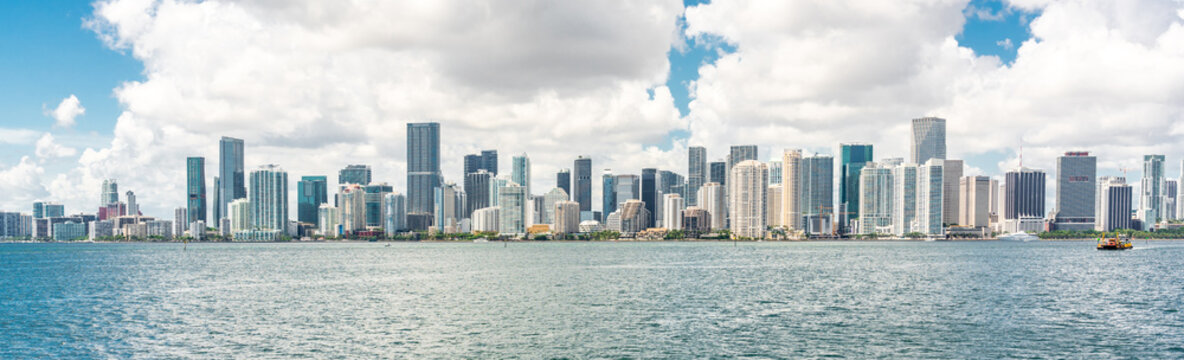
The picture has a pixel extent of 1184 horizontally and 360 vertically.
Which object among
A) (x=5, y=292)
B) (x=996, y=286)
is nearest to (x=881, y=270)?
(x=996, y=286)

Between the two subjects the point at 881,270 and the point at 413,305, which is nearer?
the point at 413,305

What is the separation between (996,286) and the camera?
11112 centimetres

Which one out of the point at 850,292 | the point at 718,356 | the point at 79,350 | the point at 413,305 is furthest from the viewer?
the point at 850,292

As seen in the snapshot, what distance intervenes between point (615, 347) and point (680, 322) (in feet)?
47.7

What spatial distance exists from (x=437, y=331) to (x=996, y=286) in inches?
3266

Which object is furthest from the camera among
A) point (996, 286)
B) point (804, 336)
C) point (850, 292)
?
point (996, 286)

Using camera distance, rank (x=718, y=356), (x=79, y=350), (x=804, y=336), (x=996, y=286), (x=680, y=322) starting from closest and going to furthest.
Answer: (x=718, y=356), (x=79, y=350), (x=804, y=336), (x=680, y=322), (x=996, y=286)

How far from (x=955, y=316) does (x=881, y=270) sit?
7670cm

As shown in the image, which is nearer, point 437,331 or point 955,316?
point 437,331

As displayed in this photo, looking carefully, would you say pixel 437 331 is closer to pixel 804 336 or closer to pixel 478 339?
pixel 478 339

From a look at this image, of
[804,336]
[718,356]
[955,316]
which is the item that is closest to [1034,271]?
[955,316]

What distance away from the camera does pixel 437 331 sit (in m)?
70.6

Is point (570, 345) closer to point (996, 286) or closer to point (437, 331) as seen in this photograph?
point (437, 331)

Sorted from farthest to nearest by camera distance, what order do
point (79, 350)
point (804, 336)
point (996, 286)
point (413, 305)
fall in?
point (996, 286)
point (413, 305)
point (804, 336)
point (79, 350)
